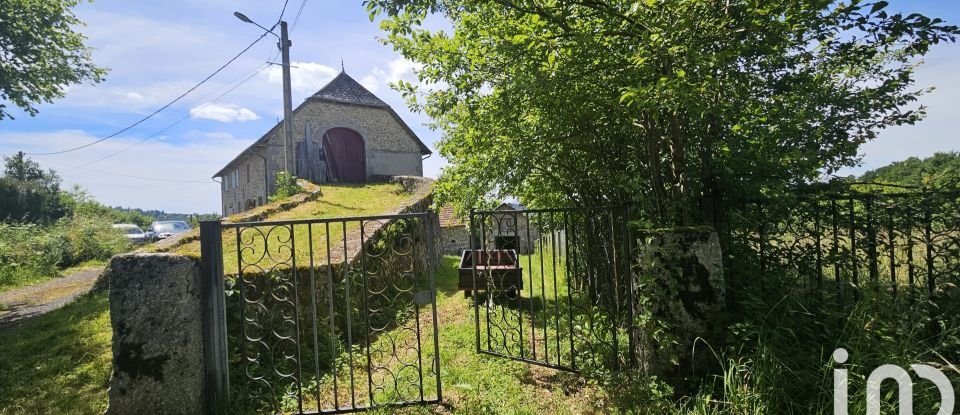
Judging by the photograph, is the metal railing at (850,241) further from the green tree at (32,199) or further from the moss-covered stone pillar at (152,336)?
the green tree at (32,199)

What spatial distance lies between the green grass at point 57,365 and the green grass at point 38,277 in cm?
609

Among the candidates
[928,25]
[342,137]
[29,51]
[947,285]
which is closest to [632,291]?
[947,285]

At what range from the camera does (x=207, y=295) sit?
9.62 ft

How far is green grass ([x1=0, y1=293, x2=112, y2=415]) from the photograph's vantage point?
3.29m

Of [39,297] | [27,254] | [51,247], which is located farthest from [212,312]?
[51,247]

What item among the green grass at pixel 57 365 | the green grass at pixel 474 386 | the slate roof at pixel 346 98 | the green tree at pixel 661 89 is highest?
the slate roof at pixel 346 98

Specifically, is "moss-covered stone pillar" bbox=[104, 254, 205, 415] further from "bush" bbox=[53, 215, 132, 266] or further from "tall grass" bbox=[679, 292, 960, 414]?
"bush" bbox=[53, 215, 132, 266]

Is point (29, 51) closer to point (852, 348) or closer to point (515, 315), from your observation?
point (515, 315)

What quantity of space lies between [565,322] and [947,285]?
321 centimetres

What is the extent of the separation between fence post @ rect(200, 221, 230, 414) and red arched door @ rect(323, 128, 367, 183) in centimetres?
1678

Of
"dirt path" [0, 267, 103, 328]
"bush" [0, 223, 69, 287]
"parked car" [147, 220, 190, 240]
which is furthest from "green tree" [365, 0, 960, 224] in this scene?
"parked car" [147, 220, 190, 240]

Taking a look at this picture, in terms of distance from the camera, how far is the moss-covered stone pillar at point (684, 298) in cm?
275

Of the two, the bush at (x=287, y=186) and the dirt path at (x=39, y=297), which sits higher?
the bush at (x=287, y=186)

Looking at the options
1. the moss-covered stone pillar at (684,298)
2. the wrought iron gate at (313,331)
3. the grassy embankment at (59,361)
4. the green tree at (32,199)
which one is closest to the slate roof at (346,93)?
the grassy embankment at (59,361)
